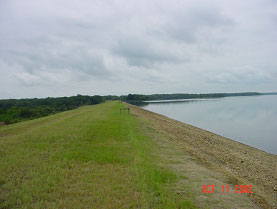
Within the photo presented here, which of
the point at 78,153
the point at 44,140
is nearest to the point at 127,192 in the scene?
the point at 78,153

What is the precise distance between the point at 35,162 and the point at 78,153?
160 centimetres

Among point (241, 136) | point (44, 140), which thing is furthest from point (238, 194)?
point (241, 136)

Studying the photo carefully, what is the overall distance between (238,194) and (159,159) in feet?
9.91

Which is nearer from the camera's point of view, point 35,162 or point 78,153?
point 35,162

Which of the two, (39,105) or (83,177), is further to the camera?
(39,105)

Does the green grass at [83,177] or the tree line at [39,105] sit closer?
the green grass at [83,177]

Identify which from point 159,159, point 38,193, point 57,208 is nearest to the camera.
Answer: point 57,208

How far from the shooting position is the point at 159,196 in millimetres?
4496

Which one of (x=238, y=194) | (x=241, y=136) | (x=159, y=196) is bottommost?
(x=241, y=136)

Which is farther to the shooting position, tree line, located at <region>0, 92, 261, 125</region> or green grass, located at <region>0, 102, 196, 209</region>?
tree line, located at <region>0, 92, 261, 125</region>

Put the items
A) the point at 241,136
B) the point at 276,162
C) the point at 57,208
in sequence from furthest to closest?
the point at 241,136, the point at 276,162, the point at 57,208

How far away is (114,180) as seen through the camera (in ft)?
17.0

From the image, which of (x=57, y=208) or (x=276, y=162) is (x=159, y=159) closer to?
(x=57, y=208)

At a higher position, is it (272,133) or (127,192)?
(127,192)
